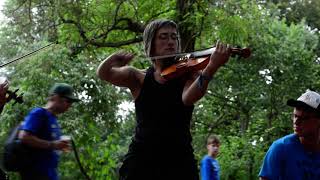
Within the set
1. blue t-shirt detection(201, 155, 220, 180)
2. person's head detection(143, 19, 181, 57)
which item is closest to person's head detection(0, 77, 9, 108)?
person's head detection(143, 19, 181, 57)

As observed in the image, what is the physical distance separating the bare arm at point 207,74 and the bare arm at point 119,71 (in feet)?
1.20

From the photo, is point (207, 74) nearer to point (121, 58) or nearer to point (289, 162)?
point (121, 58)

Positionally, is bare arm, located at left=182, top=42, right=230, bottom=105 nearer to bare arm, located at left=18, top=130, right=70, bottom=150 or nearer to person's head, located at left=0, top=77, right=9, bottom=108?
bare arm, located at left=18, top=130, right=70, bottom=150

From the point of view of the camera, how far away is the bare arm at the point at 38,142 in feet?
12.2

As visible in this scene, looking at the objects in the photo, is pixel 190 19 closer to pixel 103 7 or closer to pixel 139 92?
pixel 103 7

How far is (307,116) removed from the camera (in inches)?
120

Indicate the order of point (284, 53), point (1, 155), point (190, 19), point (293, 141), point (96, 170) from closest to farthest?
point (293, 141)
point (1, 155)
point (190, 19)
point (96, 170)
point (284, 53)

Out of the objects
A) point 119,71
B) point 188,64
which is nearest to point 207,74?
point 188,64

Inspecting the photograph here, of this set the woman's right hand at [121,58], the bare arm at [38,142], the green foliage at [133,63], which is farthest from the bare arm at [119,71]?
the green foliage at [133,63]

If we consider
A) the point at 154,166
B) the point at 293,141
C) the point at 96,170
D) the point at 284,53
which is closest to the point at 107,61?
the point at 154,166

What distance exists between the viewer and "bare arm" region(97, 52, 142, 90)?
2.83m

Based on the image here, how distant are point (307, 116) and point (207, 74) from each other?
0.88 meters

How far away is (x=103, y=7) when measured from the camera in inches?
373

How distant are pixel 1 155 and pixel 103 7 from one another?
5.95m
